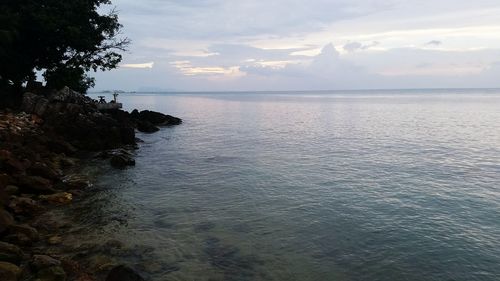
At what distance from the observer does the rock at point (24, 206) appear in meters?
16.8

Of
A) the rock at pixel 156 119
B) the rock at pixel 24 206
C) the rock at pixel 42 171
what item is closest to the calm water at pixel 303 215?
the rock at pixel 24 206

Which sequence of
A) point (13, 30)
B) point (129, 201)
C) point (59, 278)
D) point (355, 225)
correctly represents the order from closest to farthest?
point (59, 278), point (355, 225), point (129, 201), point (13, 30)

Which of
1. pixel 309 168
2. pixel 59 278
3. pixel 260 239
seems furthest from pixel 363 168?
pixel 59 278

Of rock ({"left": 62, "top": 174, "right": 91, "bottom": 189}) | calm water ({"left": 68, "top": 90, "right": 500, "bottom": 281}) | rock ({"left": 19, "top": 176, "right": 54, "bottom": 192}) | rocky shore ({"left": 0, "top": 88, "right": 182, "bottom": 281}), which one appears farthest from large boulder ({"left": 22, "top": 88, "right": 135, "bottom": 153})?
rock ({"left": 19, "top": 176, "right": 54, "bottom": 192})

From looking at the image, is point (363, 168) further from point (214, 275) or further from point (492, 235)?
point (214, 275)

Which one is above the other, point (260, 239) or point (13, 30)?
point (13, 30)

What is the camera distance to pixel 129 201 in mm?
20250

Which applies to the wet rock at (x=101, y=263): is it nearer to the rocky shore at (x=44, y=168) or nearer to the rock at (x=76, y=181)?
the rocky shore at (x=44, y=168)

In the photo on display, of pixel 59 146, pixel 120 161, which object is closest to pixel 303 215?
pixel 120 161

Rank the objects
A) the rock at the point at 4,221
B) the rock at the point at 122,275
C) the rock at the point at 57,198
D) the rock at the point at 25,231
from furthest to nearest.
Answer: the rock at the point at 57,198 → the rock at the point at 25,231 → the rock at the point at 4,221 → the rock at the point at 122,275

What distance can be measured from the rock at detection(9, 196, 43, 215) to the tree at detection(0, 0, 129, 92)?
25755 millimetres

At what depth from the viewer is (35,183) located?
64.7 feet

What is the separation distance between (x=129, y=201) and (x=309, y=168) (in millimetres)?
13894

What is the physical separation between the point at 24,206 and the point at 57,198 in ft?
6.82
